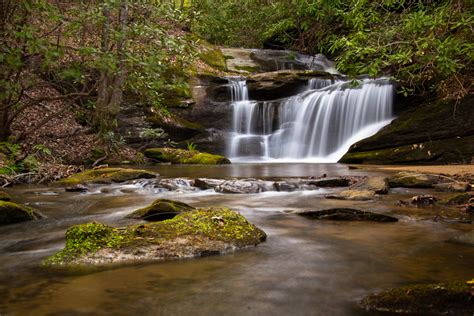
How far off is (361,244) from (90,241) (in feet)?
9.08

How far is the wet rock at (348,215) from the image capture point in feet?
18.6

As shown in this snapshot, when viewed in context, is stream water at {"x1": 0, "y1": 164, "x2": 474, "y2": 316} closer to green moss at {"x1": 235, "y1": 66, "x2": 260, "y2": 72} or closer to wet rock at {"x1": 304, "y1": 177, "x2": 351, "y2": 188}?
wet rock at {"x1": 304, "y1": 177, "x2": 351, "y2": 188}

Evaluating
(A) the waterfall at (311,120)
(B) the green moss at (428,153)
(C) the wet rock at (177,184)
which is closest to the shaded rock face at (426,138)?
(B) the green moss at (428,153)

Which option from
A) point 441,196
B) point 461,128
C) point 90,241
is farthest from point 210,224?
point 461,128

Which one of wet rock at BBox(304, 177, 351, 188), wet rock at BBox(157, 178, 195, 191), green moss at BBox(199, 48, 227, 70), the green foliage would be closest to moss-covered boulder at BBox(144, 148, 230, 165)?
wet rock at BBox(157, 178, 195, 191)

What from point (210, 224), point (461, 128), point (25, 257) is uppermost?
point (461, 128)

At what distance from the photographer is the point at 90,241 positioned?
419cm

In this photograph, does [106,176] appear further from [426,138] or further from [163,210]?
[426,138]

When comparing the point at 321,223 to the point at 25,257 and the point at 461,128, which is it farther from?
the point at 461,128

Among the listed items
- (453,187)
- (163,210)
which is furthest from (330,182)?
(163,210)

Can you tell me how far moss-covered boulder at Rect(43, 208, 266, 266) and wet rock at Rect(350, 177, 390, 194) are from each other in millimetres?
3815

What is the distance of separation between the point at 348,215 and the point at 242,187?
3.44 m

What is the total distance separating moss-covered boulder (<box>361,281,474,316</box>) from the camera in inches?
106

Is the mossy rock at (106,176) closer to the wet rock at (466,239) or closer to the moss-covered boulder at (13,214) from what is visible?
the moss-covered boulder at (13,214)
